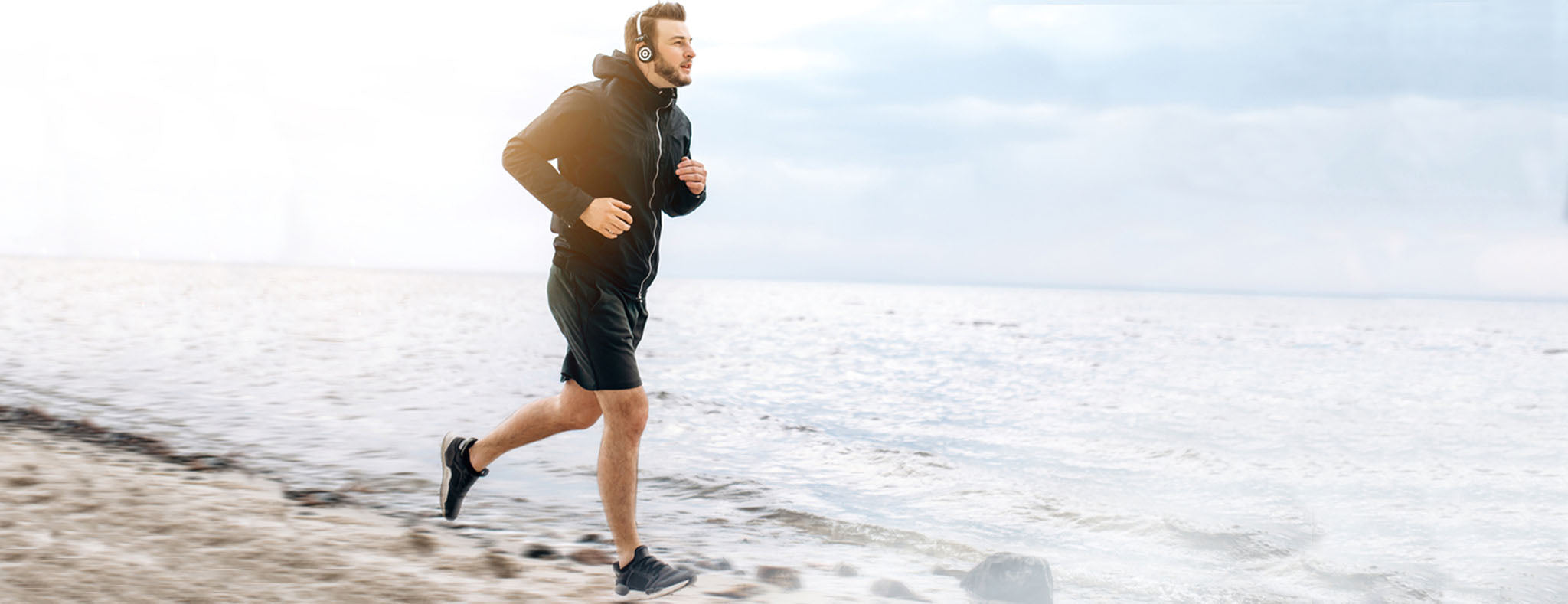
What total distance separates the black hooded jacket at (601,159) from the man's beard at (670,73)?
0.20ft

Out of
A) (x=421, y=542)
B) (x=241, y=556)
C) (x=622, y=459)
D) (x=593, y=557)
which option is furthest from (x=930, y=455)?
(x=241, y=556)

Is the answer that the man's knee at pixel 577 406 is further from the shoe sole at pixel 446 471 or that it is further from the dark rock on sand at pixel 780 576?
the dark rock on sand at pixel 780 576

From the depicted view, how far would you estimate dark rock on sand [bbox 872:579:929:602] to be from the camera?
4180mm

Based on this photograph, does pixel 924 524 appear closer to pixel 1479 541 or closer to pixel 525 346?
pixel 1479 541

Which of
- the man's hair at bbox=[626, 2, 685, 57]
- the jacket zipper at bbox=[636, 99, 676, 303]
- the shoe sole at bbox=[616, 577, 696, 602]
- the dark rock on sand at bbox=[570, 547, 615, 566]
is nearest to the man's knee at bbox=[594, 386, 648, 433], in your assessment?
the jacket zipper at bbox=[636, 99, 676, 303]

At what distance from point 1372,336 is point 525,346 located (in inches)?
1756

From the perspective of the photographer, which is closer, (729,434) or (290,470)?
(290,470)

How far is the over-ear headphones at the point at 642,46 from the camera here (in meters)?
3.42

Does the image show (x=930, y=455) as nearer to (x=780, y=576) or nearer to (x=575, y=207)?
(x=780, y=576)

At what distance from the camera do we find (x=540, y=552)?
4.39 metres

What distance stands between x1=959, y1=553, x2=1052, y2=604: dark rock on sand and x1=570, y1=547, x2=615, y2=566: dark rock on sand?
60.8 inches

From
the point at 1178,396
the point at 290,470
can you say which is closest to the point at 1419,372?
the point at 1178,396

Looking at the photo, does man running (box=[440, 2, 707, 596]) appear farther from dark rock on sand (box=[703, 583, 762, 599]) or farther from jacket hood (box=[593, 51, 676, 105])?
dark rock on sand (box=[703, 583, 762, 599])

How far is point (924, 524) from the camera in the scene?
619 cm
